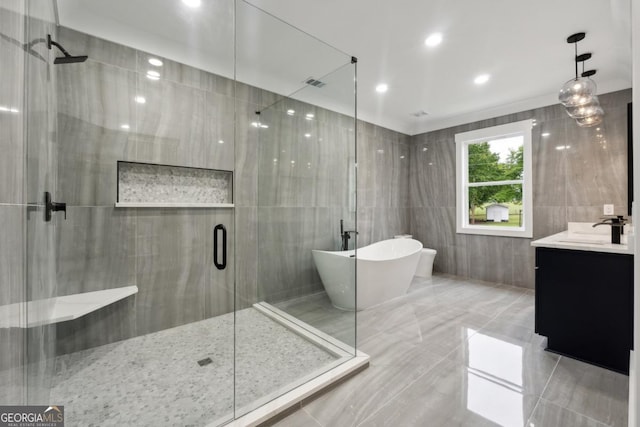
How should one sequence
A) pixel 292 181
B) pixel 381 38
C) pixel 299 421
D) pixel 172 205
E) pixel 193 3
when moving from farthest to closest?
pixel 292 181 → pixel 381 38 → pixel 172 205 → pixel 193 3 → pixel 299 421

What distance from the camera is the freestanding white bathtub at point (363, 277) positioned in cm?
262

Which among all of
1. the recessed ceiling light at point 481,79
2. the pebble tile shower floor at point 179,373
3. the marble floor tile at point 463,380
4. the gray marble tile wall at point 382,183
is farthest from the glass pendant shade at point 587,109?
the pebble tile shower floor at point 179,373

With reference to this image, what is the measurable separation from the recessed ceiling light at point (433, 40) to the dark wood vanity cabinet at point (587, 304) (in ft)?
6.65

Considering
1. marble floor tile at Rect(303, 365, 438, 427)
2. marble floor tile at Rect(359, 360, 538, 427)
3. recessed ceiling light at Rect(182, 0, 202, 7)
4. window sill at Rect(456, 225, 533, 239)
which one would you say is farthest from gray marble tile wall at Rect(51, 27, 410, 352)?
window sill at Rect(456, 225, 533, 239)

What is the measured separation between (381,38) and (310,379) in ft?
9.26

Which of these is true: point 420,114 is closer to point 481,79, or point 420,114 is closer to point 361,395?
point 481,79

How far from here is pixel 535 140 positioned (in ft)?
12.1

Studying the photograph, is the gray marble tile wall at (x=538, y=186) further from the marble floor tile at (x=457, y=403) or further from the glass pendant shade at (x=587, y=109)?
the marble floor tile at (x=457, y=403)

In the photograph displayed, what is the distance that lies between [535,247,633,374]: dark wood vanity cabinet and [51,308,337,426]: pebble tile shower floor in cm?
180

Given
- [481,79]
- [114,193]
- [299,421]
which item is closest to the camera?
[299,421]

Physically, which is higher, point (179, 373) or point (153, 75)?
point (153, 75)

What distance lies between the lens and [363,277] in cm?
289

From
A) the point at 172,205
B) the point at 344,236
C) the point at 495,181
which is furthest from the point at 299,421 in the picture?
the point at 495,181

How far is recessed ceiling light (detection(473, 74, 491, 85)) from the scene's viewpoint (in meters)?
3.09
